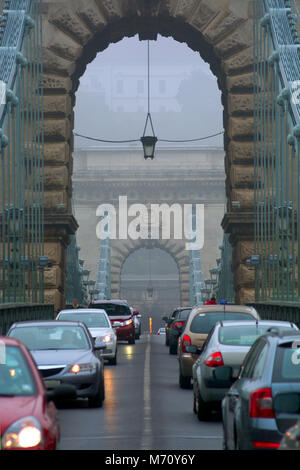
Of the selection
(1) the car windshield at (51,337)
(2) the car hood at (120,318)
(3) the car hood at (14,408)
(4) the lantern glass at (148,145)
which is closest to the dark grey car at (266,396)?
(3) the car hood at (14,408)

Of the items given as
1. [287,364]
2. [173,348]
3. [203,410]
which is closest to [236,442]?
[287,364]

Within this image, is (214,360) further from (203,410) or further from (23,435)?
(23,435)

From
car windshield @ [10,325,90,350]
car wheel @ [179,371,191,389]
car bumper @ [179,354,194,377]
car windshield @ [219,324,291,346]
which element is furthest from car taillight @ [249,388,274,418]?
car wheel @ [179,371,191,389]

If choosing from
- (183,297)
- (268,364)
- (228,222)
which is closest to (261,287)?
(228,222)

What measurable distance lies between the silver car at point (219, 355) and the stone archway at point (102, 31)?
17.6 metres

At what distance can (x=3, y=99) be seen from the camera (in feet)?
89.6

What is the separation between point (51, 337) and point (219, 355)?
3.86 m

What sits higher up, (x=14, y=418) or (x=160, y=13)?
(x=160, y=13)

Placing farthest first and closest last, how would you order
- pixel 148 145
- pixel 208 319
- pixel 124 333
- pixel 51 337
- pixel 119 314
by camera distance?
1. pixel 124 333
2. pixel 119 314
3. pixel 148 145
4. pixel 208 319
5. pixel 51 337

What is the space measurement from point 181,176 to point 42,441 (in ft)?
240

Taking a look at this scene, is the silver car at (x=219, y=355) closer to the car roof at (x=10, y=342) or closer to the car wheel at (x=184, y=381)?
the car wheel at (x=184, y=381)

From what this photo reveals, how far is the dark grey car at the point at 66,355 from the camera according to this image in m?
16.1

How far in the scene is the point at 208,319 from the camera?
65.0 ft

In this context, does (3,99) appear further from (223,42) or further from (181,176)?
(181,176)
